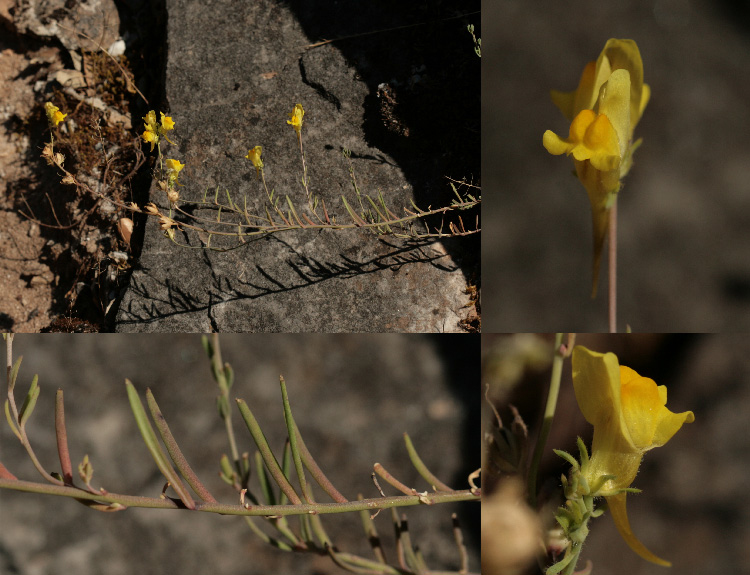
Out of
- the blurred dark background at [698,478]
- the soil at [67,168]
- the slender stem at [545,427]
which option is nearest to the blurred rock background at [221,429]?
the soil at [67,168]

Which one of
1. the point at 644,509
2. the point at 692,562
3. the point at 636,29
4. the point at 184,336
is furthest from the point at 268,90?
the point at 692,562

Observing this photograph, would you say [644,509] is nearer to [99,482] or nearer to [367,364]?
[367,364]

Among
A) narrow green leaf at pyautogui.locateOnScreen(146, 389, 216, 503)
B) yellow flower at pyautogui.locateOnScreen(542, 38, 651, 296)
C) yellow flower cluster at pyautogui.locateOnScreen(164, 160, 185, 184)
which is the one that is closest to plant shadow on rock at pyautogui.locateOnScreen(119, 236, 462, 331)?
yellow flower cluster at pyautogui.locateOnScreen(164, 160, 185, 184)

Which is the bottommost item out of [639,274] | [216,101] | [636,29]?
[639,274]

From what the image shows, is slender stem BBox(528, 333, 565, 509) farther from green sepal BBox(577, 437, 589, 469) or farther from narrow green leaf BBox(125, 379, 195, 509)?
narrow green leaf BBox(125, 379, 195, 509)

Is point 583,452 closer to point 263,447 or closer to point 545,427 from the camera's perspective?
point 545,427

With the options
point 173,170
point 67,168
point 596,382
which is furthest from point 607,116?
point 67,168
